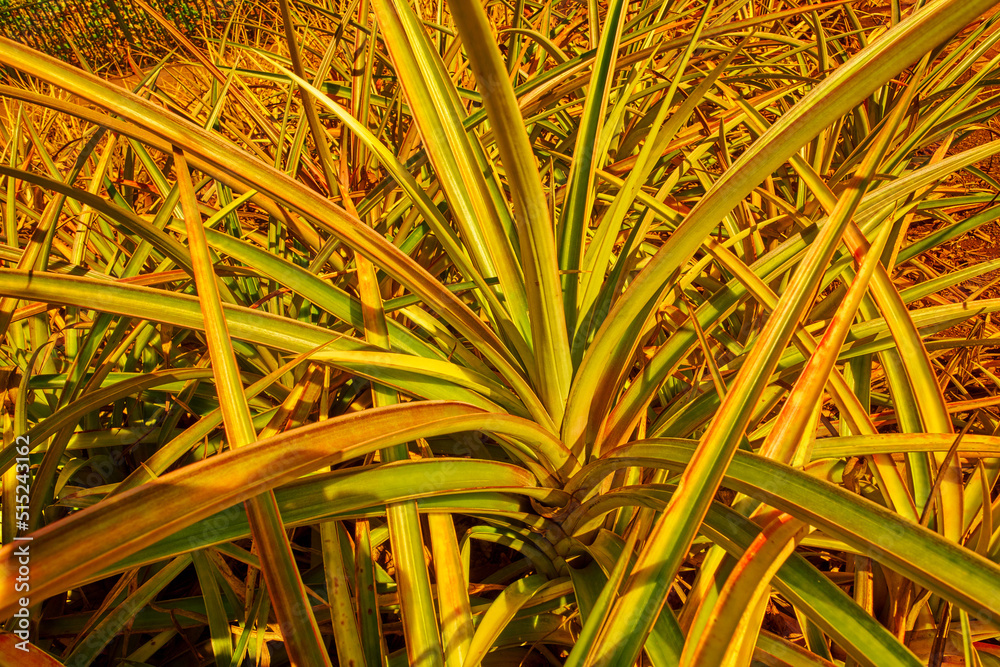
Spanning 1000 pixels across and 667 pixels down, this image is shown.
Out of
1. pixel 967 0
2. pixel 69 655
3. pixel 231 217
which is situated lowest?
pixel 69 655

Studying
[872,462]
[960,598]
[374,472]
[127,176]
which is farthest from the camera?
[127,176]

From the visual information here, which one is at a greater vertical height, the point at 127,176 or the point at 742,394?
the point at 127,176

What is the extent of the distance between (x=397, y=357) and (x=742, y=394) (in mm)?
268

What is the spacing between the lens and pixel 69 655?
0.54 metres

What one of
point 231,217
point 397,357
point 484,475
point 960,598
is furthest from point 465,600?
point 231,217

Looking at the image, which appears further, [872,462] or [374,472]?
[872,462]

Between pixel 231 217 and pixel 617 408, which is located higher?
pixel 231 217

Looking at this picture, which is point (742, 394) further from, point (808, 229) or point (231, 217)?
point (231, 217)

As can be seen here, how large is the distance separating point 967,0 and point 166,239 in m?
0.63

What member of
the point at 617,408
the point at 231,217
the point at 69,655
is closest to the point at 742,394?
the point at 617,408

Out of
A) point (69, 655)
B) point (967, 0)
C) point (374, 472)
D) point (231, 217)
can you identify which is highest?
point (231, 217)

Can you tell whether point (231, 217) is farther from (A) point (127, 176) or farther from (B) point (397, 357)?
(B) point (397, 357)

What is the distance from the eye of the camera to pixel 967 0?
11.7 inches

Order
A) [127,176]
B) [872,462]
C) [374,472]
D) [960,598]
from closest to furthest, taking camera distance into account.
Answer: [960,598]
[374,472]
[872,462]
[127,176]
